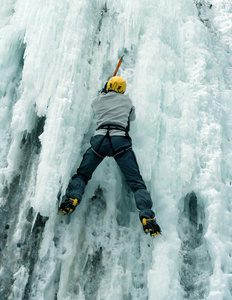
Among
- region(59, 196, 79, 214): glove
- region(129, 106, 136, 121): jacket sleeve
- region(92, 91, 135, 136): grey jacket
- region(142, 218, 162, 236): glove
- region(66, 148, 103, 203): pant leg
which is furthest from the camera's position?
region(129, 106, 136, 121): jacket sleeve

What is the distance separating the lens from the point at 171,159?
176 inches

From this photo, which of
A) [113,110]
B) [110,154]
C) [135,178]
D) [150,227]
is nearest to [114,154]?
[110,154]

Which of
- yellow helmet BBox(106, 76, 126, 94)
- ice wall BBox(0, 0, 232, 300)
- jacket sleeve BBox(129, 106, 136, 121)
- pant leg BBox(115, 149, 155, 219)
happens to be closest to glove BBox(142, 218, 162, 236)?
pant leg BBox(115, 149, 155, 219)

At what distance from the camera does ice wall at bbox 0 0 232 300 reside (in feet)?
12.0

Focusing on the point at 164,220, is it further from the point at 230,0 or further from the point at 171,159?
the point at 230,0

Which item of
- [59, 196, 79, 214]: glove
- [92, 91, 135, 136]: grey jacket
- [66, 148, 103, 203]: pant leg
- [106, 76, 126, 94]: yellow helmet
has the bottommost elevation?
[59, 196, 79, 214]: glove

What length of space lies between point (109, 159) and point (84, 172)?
0.64m

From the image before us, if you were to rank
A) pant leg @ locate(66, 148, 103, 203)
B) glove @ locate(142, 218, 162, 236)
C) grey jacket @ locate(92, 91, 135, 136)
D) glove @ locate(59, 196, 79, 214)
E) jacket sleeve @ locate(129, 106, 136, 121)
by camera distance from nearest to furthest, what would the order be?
1. glove @ locate(142, 218, 162, 236)
2. glove @ locate(59, 196, 79, 214)
3. pant leg @ locate(66, 148, 103, 203)
4. grey jacket @ locate(92, 91, 135, 136)
5. jacket sleeve @ locate(129, 106, 136, 121)

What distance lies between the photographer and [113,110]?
423 centimetres

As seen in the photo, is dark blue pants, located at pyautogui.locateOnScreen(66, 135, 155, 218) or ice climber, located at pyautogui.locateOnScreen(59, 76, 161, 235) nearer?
ice climber, located at pyautogui.locateOnScreen(59, 76, 161, 235)

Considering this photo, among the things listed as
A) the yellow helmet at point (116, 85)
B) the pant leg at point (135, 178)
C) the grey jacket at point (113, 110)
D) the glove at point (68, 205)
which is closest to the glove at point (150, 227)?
the pant leg at point (135, 178)

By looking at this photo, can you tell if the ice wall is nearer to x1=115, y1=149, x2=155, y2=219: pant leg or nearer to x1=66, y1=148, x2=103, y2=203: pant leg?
x1=66, y1=148, x2=103, y2=203: pant leg

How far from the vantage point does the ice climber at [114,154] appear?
3740 millimetres

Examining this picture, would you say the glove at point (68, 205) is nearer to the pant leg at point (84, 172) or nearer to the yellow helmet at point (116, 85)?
the pant leg at point (84, 172)
